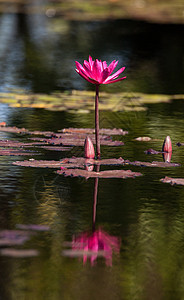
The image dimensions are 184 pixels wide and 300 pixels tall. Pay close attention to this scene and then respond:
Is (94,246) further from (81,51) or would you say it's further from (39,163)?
(81,51)

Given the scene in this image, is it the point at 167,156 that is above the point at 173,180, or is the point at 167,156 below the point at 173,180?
above

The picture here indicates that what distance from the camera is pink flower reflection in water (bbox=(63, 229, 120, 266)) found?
8.86ft

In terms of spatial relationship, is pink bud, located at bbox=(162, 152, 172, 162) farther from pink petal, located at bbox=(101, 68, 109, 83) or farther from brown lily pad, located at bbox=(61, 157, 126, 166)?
pink petal, located at bbox=(101, 68, 109, 83)

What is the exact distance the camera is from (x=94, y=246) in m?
2.81

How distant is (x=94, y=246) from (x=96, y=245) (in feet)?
0.05

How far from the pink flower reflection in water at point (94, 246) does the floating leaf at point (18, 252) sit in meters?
0.11

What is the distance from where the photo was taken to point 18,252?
8.80 ft

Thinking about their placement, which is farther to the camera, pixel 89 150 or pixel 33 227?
pixel 89 150

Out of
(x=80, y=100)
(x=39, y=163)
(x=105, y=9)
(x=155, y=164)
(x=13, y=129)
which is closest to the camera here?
(x=39, y=163)

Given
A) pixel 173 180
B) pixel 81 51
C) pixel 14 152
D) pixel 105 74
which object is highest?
pixel 81 51

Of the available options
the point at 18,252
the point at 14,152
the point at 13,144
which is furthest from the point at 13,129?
the point at 18,252

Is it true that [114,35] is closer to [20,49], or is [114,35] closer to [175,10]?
[20,49]

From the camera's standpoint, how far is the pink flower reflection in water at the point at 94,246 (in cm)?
270

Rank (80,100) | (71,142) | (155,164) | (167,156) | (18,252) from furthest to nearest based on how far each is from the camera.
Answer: (80,100) < (71,142) < (167,156) < (155,164) < (18,252)
